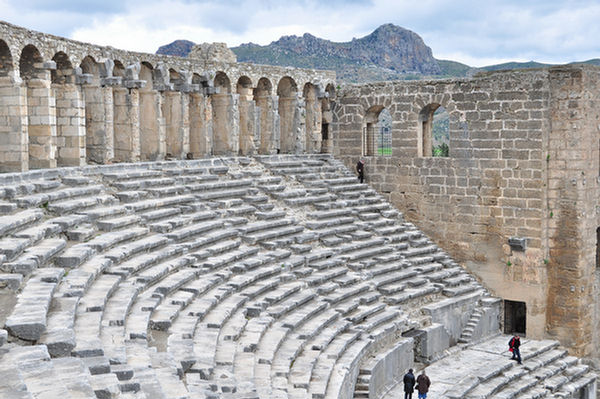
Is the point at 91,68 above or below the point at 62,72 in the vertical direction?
above

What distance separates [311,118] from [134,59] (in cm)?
675

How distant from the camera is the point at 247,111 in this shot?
2105 centimetres

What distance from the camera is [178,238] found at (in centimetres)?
1379

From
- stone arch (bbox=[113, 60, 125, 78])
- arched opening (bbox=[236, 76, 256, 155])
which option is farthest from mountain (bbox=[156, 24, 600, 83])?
stone arch (bbox=[113, 60, 125, 78])

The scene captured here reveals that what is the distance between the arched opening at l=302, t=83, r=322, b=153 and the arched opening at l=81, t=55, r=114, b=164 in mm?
7355

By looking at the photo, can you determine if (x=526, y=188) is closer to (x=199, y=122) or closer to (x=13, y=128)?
(x=199, y=122)

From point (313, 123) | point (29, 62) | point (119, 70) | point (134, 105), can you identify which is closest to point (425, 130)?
point (313, 123)

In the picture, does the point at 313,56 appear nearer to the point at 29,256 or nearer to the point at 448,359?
the point at 448,359

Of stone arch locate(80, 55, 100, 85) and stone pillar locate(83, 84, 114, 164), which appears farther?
stone pillar locate(83, 84, 114, 164)

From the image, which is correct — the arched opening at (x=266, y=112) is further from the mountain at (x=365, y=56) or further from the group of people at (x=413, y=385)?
the mountain at (x=365, y=56)

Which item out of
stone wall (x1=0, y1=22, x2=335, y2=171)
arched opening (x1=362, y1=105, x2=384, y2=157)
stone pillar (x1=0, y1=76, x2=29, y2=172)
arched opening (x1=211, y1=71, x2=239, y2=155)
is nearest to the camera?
stone pillar (x1=0, y1=76, x2=29, y2=172)

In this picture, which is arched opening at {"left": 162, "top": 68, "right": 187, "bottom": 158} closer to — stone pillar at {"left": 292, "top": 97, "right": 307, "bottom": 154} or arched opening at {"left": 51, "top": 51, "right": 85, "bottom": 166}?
arched opening at {"left": 51, "top": 51, "right": 85, "bottom": 166}

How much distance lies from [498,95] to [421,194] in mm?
3475

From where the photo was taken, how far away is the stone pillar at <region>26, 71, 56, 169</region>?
49.7 feet
